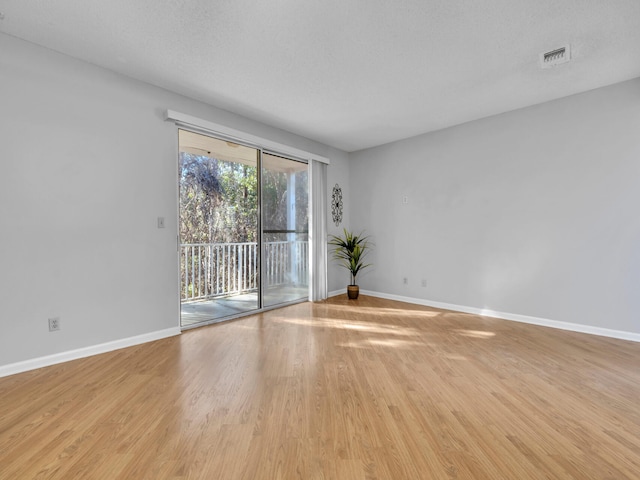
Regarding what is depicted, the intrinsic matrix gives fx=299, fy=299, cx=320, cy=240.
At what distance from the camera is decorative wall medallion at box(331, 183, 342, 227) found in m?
5.38

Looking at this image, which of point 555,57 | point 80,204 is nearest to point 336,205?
point 555,57

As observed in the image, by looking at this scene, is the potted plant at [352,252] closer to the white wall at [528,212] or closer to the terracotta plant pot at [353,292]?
the terracotta plant pot at [353,292]

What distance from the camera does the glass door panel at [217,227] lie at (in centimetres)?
424

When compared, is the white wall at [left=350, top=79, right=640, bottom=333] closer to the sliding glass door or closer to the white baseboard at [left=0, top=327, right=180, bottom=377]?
the sliding glass door

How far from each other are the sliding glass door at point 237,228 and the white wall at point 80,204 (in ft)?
2.92

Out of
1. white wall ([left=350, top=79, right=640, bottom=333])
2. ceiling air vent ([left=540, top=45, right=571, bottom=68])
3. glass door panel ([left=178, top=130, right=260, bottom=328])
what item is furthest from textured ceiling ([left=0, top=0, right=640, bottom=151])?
glass door panel ([left=178, top=130, right=260, bottom=328])

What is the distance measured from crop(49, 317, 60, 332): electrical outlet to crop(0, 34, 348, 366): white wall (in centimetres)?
3

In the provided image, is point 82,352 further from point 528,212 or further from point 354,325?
point 528,212

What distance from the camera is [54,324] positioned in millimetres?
2514

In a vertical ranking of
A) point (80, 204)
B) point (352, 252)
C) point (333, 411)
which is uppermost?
point (80, 204)

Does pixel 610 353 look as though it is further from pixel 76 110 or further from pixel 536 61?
pixel 76 110

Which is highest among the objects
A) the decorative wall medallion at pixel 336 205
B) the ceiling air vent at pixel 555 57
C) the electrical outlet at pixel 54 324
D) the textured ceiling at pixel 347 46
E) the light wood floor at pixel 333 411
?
the textured ceiling at pixel 347 46

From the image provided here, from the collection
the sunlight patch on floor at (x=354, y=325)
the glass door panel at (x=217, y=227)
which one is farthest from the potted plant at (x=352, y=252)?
the glass door panel at (x=217, y=227)

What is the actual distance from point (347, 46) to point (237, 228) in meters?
3.20
